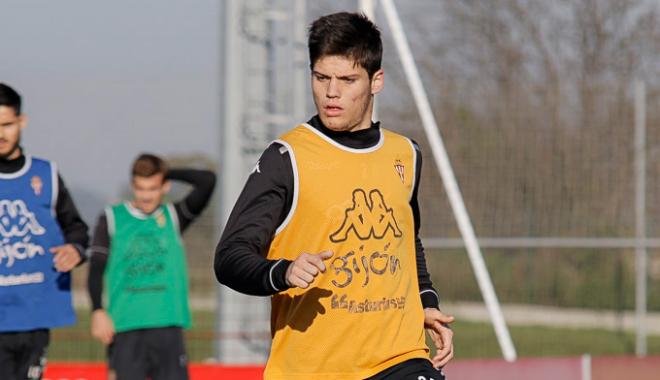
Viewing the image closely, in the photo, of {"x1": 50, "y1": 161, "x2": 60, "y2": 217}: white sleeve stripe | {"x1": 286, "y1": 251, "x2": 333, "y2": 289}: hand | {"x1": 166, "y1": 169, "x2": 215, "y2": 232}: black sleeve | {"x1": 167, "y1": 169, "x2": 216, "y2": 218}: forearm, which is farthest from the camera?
{"x1": 167, "y1": 169, "x2": 216, "y2": 218}: forearm

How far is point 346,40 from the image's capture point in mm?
4734

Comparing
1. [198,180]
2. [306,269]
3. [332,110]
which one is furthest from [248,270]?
[198,180]

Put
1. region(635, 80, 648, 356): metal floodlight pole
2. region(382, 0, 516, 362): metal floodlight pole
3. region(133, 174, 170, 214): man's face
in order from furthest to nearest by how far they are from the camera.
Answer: region(635, 80, 648, 356): metal floodlight pole < region(382, 0, 516, 362): metal floodlight pole < region(133, 174, 170, 214): man's face

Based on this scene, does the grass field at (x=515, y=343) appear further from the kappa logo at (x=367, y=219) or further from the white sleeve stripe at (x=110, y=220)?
the kappa logo at (x=367, y=219)

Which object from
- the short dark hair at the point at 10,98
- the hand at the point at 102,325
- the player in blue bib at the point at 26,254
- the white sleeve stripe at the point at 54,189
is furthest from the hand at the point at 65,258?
the hand at the point at 102,325

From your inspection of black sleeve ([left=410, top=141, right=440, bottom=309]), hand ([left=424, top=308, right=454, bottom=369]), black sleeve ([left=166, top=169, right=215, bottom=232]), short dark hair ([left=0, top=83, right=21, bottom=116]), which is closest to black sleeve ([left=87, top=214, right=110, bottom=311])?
black sleeve ([left=166, top=169, right=215, bottom=232])

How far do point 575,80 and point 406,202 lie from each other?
32.6ft

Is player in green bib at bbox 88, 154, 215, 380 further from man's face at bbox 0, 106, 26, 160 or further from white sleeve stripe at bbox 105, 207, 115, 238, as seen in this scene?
man's face at bbox 0, 106, 26, 160

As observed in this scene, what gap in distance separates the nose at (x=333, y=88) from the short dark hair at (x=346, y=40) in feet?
0.29

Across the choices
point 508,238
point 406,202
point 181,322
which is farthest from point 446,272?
point 406,202

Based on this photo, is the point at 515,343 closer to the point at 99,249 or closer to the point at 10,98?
the point at 99,249

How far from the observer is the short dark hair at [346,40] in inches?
186

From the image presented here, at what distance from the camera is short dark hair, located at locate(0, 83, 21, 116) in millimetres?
7227

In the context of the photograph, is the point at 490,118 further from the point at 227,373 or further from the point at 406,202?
the point at 406,202
